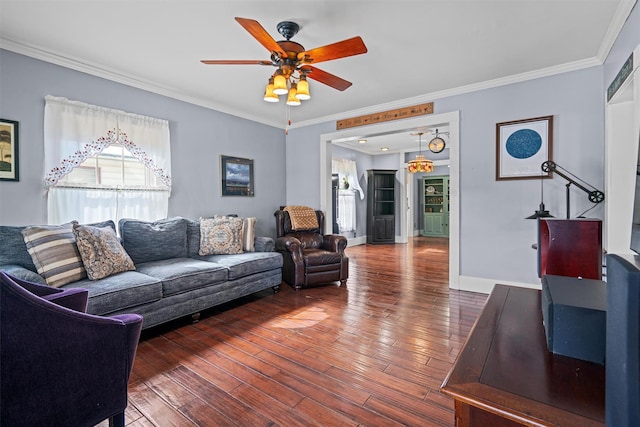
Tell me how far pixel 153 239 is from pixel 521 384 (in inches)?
134

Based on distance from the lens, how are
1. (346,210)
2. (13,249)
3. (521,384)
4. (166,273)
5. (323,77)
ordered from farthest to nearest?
(346,210)
(166,273)
(323,77)
(13,249)
(521,384)

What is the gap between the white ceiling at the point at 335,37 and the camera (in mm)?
2262

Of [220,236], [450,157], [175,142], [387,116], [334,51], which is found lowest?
[220,236]

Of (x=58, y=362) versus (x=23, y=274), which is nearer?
(x=58, y=362)

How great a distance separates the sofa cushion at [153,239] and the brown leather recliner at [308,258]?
1.23 metres

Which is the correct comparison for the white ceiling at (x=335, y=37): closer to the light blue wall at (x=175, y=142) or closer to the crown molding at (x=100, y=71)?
the crown molding at (x=100, y=71)

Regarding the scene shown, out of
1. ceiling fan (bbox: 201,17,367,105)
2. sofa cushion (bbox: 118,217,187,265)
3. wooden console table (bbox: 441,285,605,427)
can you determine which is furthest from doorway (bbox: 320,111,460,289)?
wooden console table (bbox: 441,285,605,427)

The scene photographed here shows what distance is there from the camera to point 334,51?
2148 mm

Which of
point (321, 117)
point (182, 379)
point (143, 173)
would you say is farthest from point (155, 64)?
point (182, 379)

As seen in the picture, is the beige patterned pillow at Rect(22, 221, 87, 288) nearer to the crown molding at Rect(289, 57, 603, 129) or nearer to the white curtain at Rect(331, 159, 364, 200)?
the crown molding at Rect(289, 57, 603, 129)

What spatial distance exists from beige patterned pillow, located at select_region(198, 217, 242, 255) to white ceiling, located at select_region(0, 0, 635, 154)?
1.65m

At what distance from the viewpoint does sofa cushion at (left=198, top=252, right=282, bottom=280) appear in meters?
3.20

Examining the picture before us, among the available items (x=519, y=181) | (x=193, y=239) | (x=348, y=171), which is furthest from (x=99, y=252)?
(x=348, y=171)

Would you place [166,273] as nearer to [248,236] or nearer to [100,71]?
[248,236]
